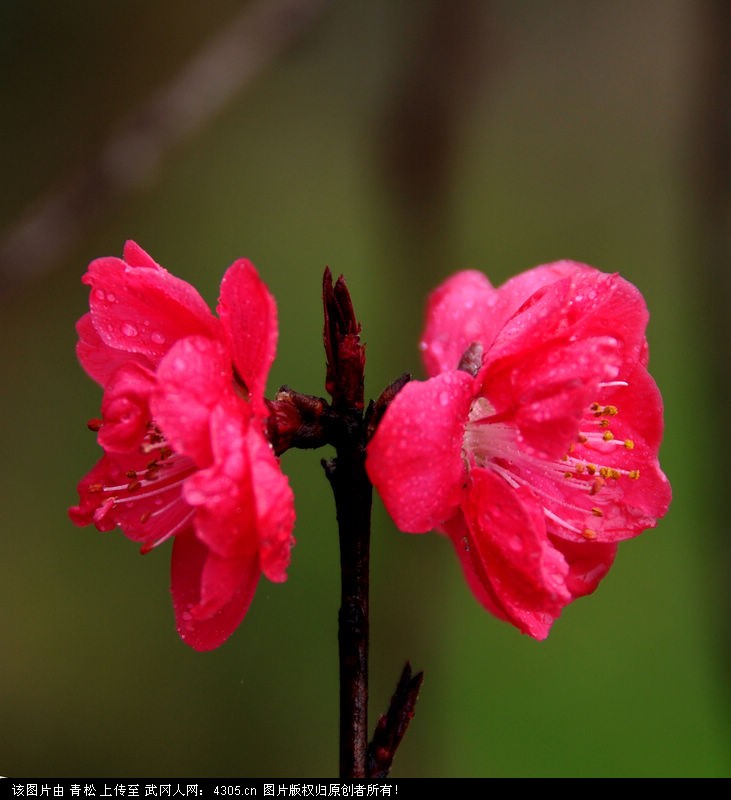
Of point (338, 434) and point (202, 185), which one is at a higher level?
point (202, 185)

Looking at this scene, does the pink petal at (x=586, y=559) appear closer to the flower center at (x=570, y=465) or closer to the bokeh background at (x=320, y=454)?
the flower center at (x=570, y=465)

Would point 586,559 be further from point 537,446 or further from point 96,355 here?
point 96,355

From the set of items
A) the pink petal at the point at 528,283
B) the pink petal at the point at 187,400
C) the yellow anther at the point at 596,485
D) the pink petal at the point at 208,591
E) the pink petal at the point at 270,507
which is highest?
the pink petal at the point at 528,283

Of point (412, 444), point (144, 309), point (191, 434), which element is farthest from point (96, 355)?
point (412, 444)

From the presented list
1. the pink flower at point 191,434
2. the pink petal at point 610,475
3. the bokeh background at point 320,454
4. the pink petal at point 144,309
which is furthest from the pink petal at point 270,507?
the bokeh background at point 320,454

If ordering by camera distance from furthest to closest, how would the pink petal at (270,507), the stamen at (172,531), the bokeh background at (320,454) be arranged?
the bokeh background at (320,454) → the stamen at (172,531) → the pink petal at (270,507)

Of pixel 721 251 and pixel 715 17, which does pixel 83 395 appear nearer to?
pixel 721 251
